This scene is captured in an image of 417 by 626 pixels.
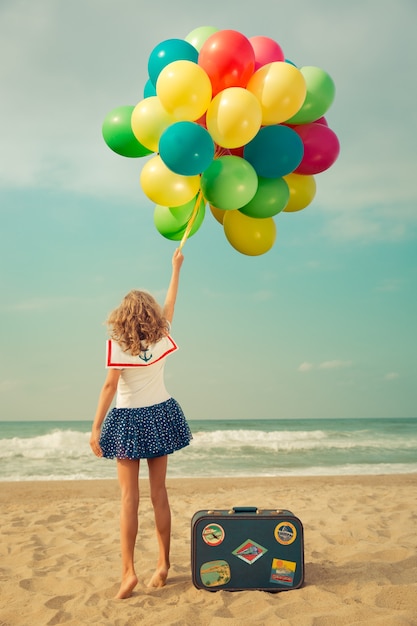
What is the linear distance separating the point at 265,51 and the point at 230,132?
2.98 ft

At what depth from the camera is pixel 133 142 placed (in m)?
3.83

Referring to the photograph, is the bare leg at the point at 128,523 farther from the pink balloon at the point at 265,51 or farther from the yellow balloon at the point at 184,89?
the pink balloon at the point at 265,51

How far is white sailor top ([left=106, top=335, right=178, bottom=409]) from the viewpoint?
3143 millimetres

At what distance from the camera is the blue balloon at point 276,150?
3.45 metres

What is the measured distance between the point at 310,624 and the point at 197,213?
2711 mm

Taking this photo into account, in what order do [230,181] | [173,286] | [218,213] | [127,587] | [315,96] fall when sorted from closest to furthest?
1. [127,587]
2. [230,181]
3. [173,286]
4. [315,96]
5. [218,213]

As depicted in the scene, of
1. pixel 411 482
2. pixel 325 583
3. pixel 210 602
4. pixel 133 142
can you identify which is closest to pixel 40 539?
pixel 210 602

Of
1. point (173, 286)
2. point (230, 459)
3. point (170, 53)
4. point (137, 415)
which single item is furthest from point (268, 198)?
point (230, 459)

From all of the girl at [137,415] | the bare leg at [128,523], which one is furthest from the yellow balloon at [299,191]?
the bare leg at [128,523]

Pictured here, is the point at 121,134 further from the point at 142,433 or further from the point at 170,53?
the point at 142,433

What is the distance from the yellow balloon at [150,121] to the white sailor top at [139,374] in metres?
1.39

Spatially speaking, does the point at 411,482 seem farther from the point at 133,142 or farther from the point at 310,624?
the point at 133,142

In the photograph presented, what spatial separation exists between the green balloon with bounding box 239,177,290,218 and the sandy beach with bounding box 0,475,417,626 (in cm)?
244

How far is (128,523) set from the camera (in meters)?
3.06
